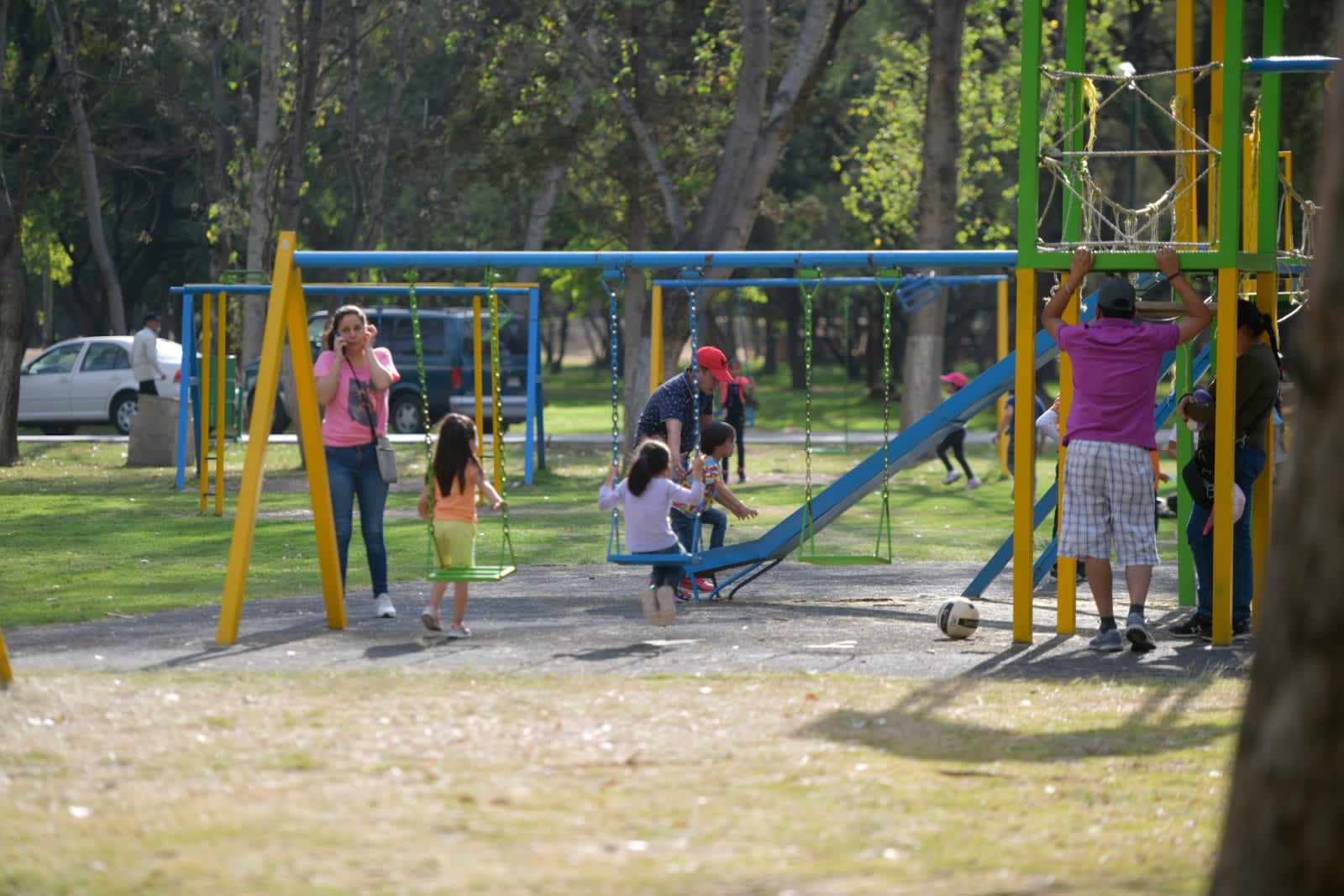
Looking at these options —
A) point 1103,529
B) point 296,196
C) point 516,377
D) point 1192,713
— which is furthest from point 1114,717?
point 516,377

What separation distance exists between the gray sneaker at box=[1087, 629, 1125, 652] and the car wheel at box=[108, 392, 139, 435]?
2417 centimetres

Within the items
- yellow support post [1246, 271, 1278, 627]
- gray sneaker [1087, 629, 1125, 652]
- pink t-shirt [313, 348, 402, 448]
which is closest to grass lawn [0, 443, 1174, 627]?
pink t-shirt [313, 348, 402, 448]

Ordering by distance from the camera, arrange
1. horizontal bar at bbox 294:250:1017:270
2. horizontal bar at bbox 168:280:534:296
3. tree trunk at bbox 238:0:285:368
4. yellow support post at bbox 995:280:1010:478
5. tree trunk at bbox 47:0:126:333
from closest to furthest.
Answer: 1. horizontal bar at bbox 294:250:1017:270
2. horizontal bar at bbox 168:280:534:296
3. yellow support post at bbox 995:280:1010:478
4. tree trunk at bbox 238:0:285:368
5. tree trunk at bbox 47:0:126:333

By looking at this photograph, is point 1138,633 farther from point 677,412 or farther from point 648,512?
point 677,412

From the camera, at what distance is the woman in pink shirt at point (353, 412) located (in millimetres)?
10344

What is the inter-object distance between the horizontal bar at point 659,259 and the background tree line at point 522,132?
12.4m

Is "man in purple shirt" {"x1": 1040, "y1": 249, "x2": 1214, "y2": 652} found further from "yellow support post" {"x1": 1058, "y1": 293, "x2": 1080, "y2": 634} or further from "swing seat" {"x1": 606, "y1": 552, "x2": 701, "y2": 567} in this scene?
"swing seat" {"x1": 606, "y1": 552, "x2": 701, "y2": 567}

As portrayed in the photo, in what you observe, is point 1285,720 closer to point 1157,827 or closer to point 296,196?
point 1157,827

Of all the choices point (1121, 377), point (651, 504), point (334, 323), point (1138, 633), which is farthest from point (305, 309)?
point (1138, 633)

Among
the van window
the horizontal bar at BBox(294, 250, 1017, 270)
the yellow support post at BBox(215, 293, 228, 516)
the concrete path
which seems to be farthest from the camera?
A: the van window

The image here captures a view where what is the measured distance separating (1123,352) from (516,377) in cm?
2193

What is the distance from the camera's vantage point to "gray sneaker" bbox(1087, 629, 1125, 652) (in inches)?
375

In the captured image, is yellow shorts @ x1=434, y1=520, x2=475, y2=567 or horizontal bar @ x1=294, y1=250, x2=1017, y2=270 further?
horizontal bar @ x1=294, y1=250, x2=1017, y2=270

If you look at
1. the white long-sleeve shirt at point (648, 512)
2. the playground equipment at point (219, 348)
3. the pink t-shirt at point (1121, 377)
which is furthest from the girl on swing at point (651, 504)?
the playground equipment at point (219, 348)
